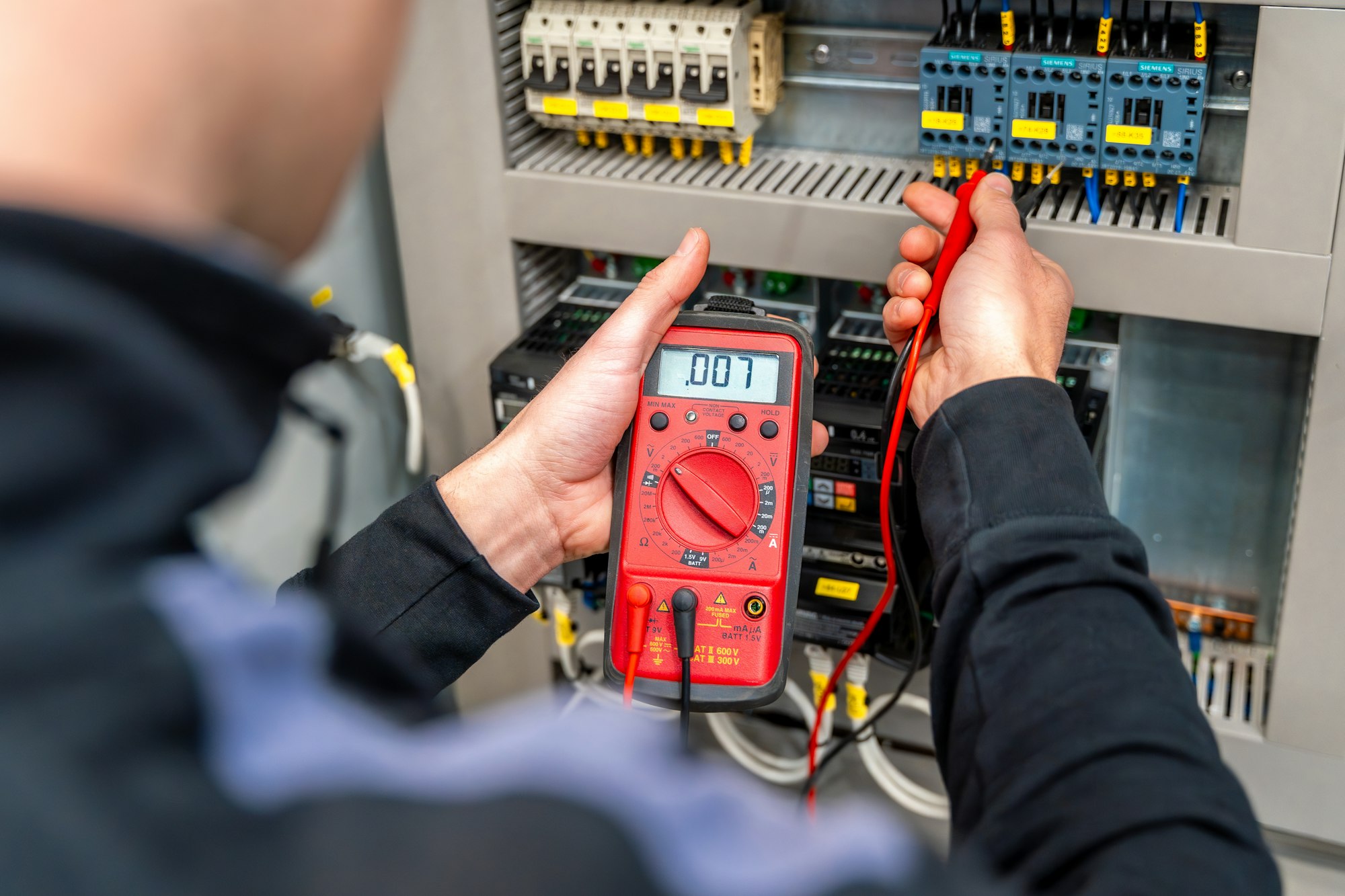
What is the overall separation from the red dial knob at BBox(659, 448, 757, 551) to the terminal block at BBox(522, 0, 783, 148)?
422mm

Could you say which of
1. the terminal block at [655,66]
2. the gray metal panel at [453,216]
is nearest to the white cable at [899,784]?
the gray metal panel at [453,216]

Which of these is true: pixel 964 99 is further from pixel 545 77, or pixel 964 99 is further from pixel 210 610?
pixel 210 610

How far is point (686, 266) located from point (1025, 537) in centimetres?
44

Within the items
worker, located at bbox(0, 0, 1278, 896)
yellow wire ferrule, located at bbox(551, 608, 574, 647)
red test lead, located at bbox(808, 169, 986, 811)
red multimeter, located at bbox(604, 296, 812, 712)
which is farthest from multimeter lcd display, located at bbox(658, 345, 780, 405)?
worker, located at bbox(0, 0, 1278, 896)

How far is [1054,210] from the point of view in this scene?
1.21 metres

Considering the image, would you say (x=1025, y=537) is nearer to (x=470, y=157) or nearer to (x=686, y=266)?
(x=686, y=266)

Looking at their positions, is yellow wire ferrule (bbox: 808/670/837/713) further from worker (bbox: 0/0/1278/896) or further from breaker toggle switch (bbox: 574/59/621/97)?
worker (bbox: 0/0/1278/896)

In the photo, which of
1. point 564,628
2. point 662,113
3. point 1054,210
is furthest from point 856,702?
point 662,113

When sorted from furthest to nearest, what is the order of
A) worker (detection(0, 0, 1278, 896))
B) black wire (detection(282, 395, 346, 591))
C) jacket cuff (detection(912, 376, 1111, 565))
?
1. jacket cuff (detection(912, 376, 1111, 565))
2. black wire (detection(282, 395, 346, 591))
3. worker (detection(0, 0, 1278, 896))

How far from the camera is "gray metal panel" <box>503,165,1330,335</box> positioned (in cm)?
109

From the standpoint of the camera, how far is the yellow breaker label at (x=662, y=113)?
4.30ft

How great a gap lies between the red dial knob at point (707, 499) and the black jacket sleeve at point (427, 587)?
0.15 meters

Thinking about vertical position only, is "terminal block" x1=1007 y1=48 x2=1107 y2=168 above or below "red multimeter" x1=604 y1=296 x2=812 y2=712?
above

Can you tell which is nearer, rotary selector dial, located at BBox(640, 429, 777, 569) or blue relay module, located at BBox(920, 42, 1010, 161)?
rotary selector dial, located at BBox(640, 429, 777, 569)
